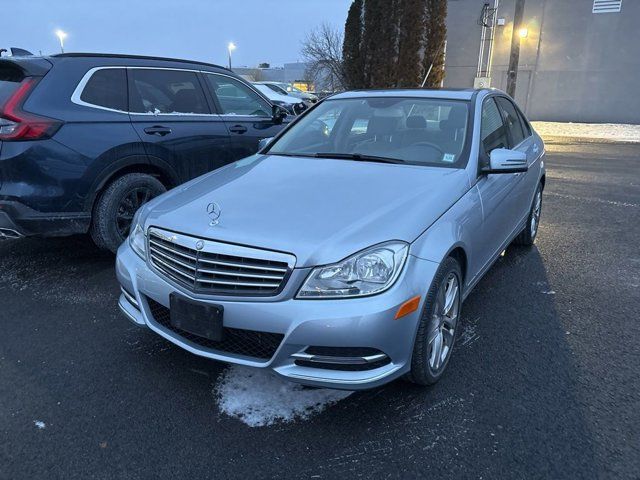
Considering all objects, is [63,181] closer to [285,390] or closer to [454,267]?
[285,390]

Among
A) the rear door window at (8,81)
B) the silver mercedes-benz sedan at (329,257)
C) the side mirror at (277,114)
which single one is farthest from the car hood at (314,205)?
the side mirror at (277,114)

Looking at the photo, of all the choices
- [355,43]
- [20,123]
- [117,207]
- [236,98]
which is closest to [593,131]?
[355,43]

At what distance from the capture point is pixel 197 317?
2.46m

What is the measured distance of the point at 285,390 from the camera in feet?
9.14

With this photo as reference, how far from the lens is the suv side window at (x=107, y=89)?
14.3 ft

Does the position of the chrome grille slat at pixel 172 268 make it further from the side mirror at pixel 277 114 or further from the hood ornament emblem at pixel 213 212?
the side mirror at pixel 277 114

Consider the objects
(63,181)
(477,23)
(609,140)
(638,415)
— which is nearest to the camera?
(638,415)

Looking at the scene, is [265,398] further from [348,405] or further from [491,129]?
[491,129]

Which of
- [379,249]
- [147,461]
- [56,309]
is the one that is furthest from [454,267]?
[56,309]

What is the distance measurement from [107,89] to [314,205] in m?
2.82

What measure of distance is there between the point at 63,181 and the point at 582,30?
23770 mm

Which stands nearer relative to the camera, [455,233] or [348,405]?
[348,405]

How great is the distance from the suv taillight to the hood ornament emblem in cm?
201

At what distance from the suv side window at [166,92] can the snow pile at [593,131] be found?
16.5m
